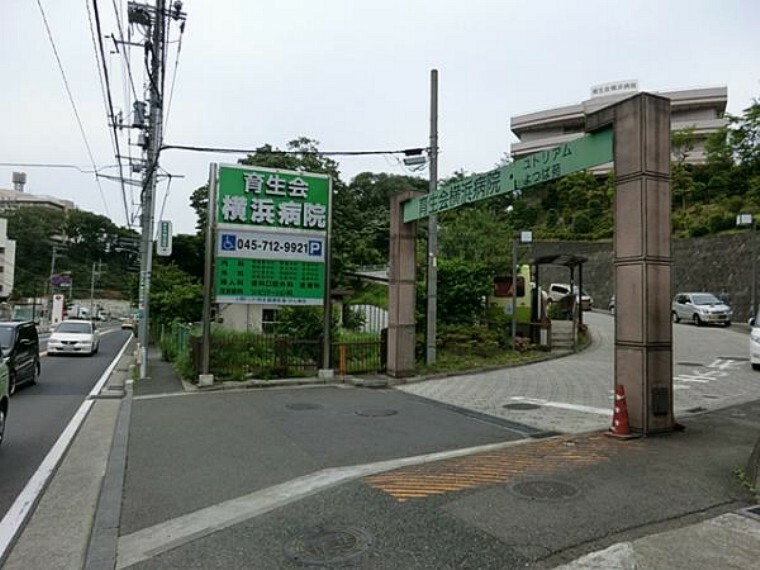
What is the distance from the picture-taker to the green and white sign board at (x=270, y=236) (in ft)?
45.8

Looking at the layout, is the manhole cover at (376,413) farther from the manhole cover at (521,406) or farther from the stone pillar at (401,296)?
the stone pillar at (401,296)

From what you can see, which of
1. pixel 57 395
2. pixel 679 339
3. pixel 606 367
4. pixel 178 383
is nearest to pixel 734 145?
pixel 679 339

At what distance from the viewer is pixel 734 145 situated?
39156 mm

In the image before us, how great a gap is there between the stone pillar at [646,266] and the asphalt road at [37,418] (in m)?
7.41

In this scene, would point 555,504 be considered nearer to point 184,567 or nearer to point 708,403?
point 184,567

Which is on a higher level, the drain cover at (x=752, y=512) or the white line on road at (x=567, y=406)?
the drain cover at (x=752, y=512)

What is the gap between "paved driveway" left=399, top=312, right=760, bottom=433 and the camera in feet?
32.2

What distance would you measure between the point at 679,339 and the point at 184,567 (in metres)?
21.6

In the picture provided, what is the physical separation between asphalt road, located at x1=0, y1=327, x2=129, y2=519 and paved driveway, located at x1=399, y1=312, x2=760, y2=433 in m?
6.85

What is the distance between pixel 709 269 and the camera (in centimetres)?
3322

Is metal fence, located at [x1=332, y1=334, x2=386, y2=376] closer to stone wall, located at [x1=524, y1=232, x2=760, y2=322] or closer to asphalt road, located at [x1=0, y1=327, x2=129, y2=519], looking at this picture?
asphalt road, located at [x1=0, y1=327, x2=129, y2=519]

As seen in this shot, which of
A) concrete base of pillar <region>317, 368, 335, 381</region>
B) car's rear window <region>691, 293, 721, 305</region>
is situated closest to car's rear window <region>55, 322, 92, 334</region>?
concrete base of pillar <region>317, 368, 335, 381</region>

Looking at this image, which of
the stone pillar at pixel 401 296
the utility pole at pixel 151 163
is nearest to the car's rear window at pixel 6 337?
the utility pole at pixel 151 163

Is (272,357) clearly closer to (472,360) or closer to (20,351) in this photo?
(472,360)
